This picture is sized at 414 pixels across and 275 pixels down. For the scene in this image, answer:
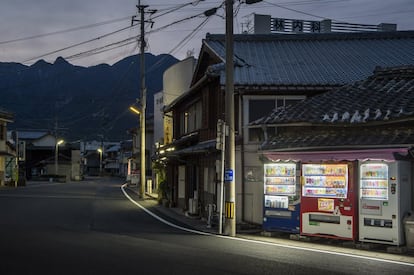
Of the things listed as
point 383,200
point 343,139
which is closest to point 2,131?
point 343,139

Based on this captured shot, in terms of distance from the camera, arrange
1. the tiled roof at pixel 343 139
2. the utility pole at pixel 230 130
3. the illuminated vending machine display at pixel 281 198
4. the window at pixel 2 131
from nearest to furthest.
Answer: the tiled roof at pixel 343 139, the illuminated vending machine display at pixel 281 198, the utility pole at pixel 230 130, the window at pixel 2 131

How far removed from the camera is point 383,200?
12.8 meters

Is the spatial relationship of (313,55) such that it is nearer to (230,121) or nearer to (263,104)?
(263,104)

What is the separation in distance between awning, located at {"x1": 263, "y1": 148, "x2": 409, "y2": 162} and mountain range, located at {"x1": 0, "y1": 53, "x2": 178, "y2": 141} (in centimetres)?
8700

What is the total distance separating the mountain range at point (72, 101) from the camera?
11462cm

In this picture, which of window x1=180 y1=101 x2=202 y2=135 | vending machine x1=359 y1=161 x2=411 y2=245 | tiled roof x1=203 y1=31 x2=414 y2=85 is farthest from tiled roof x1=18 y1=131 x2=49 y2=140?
vending machine x1=359 y1=161 x2=411 y2=245

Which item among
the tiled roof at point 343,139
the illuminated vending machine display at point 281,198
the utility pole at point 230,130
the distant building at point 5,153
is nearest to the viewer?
the tiled roof at point 343,139

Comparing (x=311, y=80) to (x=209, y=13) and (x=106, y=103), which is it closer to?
(x=209, y=13)

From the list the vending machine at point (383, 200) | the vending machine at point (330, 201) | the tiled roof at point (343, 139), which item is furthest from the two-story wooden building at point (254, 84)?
the vending machine at point (383, 200)

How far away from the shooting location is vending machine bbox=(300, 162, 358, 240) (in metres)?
13.4

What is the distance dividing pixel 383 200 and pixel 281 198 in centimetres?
322

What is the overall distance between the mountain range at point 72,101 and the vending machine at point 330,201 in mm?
87829

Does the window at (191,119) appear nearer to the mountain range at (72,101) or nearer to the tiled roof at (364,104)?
the tiled roof at (364,104)

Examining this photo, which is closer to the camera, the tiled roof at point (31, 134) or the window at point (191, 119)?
the window at point (191, 119)
